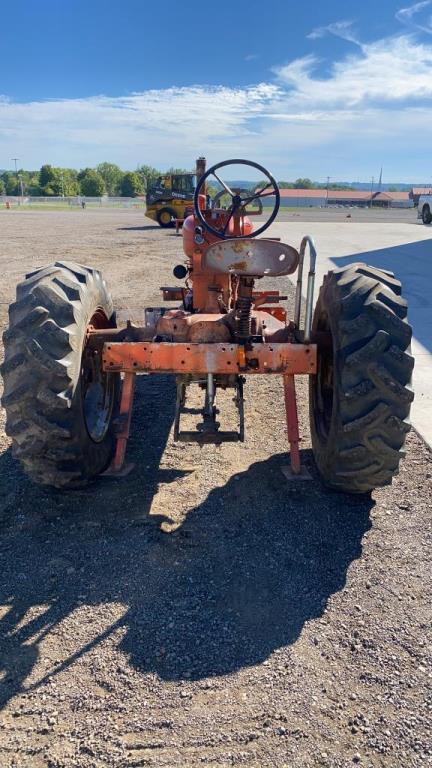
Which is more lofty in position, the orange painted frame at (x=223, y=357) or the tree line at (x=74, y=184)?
the tree line at (x=74, y=184)

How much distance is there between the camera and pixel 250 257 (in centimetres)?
395

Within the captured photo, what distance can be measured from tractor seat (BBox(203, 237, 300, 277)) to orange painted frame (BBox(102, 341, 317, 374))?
0.50 metres

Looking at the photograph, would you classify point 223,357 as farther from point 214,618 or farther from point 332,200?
point 332,200

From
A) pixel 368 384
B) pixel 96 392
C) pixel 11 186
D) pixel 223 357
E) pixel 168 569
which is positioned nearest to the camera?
pixel 168 569

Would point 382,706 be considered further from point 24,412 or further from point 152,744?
point 24,412

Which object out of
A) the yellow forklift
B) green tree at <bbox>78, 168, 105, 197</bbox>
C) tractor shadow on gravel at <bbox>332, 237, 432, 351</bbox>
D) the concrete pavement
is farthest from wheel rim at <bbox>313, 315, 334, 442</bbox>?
green tree at <bbox>78, 168, 105, 197</bbox>

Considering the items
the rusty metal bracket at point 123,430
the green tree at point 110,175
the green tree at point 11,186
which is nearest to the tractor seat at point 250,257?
the rusty metal bracket at point 123,430

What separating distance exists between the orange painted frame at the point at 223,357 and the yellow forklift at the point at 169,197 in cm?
2694

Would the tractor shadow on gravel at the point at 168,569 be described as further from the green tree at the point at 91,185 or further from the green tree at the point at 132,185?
the green tree at the point at 132,185

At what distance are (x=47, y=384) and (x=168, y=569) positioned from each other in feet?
4.24

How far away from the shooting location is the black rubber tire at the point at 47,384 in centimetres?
361

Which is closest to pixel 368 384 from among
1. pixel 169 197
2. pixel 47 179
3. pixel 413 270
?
pixel 413 270

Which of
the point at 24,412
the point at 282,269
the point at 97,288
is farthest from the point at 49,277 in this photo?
the point at 282,269

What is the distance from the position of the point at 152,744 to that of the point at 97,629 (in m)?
0.71
